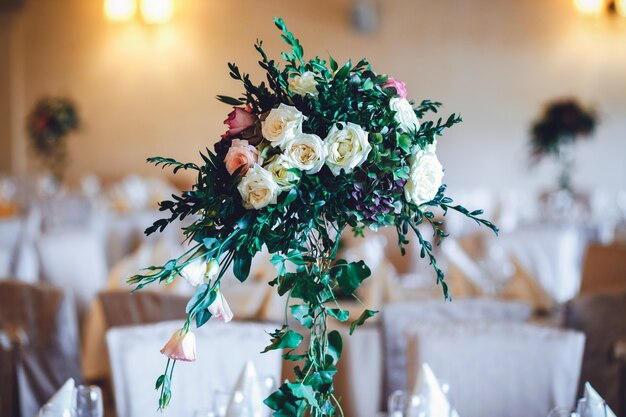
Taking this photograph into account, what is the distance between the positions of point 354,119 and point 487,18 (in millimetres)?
7767

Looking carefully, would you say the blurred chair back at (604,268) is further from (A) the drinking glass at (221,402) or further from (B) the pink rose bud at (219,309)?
(B) the pink rose bud at (219,309)

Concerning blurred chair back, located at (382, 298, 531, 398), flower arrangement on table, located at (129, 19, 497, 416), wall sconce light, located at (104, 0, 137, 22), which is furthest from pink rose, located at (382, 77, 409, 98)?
wall sconce light, located at (104, 0, 137, 22)

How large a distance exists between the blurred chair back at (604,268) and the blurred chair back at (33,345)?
264cm

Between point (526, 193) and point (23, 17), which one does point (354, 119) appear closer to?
point (526, 193)

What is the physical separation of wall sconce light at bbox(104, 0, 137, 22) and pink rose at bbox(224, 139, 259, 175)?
8.44m

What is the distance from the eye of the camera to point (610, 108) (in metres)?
8.21

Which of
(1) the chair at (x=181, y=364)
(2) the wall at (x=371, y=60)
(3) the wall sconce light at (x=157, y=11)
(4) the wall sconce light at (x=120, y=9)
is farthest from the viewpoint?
(3) the wall sconce light at (x=157, y=11)

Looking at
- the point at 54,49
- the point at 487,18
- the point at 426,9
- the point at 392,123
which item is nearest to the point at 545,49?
the point at 487,18

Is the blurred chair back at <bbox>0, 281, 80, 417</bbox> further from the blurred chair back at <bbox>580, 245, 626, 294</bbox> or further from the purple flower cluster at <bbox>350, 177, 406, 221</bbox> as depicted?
the blurred chair back at <bbox>580, 245, 626, 294</bbox>

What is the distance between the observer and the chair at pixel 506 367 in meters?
2.13

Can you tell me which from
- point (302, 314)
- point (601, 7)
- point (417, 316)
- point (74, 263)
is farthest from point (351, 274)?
point (601, 7)

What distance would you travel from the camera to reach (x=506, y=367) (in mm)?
2150

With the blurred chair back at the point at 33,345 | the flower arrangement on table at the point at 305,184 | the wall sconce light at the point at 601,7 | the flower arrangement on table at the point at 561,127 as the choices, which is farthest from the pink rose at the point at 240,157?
the wall sconce light at the point at 601,7

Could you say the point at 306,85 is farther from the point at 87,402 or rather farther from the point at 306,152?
the point at 87,402
